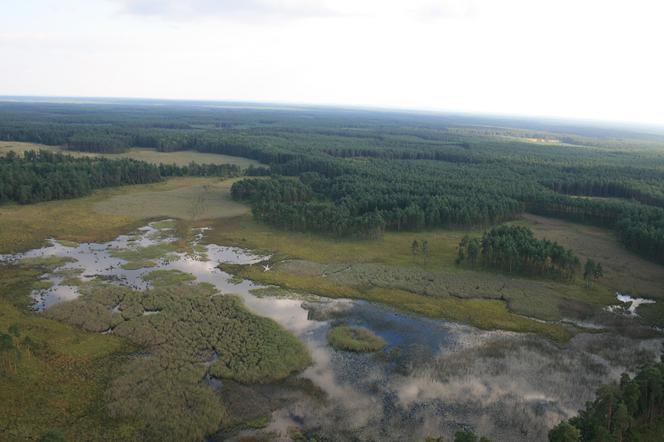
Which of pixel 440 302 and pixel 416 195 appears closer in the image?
pixel 440 302

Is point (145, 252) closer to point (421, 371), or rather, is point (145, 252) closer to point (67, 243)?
point (67, 243)

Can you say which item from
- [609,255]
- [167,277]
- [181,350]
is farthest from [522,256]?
[167,277]

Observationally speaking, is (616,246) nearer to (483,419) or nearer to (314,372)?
(483,419)

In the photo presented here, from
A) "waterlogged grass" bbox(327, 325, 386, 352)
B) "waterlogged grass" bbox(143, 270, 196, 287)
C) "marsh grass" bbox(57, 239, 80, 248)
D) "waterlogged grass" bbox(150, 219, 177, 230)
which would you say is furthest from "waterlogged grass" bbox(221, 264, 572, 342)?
"marsh grass" bbox(57, 239, 80, 248)

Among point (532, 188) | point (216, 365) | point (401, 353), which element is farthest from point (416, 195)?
point (216, 365)

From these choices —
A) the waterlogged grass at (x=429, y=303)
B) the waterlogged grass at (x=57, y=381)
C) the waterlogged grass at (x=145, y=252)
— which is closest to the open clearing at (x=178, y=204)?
the waterlogged grass at (x=145, y=252)
